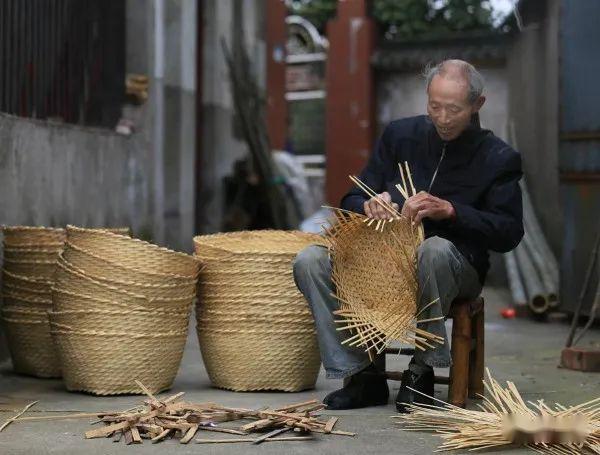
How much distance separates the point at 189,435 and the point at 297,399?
0.95 metres

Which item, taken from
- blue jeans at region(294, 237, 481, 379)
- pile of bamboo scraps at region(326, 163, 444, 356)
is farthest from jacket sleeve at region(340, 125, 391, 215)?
blue jeans at region(294, 237, 481, 379)

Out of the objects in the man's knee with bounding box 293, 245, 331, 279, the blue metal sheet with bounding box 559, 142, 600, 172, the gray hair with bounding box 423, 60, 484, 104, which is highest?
the gray hair with bounding box 423, 60, 484, 104

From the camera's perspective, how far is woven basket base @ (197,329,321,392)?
14.5ft

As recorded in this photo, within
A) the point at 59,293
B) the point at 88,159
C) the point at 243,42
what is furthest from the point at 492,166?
the point at 243,42

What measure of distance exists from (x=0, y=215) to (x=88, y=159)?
1186 mm

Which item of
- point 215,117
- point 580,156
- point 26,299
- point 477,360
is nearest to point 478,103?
point 477,360

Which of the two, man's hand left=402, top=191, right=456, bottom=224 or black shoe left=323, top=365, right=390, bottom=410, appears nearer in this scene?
man's hand left=402, top=191, right=456, bottom=224

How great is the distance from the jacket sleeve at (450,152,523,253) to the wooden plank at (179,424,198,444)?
1195mm

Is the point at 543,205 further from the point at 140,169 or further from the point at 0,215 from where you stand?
the point at 0,215

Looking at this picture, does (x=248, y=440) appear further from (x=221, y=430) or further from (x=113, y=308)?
(x=113, y=308)

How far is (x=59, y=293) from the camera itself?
428 cm

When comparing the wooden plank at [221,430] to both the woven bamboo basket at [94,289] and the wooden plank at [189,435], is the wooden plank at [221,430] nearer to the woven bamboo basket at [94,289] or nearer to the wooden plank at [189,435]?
the wooden plank at [189,435]

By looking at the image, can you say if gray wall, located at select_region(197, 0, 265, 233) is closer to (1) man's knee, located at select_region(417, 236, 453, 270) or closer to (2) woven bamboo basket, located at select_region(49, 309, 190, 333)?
(2) woven bamboo basket, located at select_region(49, 309, 190, 333)

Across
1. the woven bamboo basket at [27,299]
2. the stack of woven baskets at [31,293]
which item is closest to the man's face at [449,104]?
the stack of woven baskets at [31,293]
